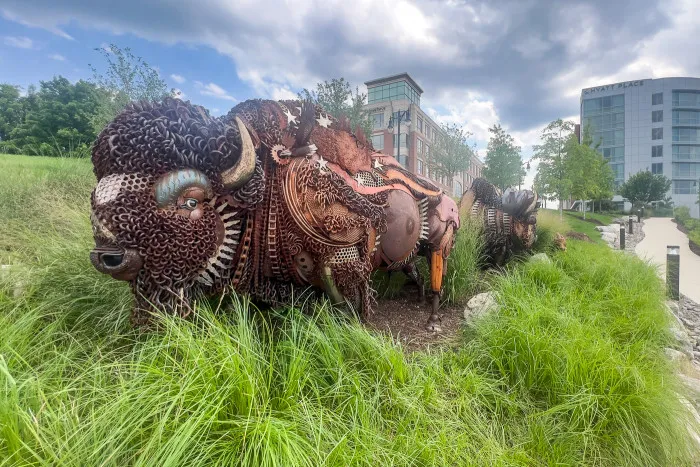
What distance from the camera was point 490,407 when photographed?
7.27ft

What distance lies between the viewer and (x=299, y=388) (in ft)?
5.62

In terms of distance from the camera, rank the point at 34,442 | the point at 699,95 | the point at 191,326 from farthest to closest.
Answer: the point at 699,95 → the point at 191,326 → the point at 34,442

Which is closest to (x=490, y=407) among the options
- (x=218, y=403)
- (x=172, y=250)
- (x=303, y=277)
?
(x=303, y=277)

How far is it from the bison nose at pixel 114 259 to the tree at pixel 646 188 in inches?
1911

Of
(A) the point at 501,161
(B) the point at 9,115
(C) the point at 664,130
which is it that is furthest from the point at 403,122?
(C) the point at 664,130

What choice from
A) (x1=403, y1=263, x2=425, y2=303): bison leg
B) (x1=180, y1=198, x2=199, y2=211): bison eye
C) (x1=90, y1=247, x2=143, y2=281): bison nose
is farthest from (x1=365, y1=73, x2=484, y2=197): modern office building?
(x1=90, y1=247, x2=143, y2=281): bison nose

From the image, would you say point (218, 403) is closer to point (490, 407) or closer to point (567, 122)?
point (490, 407)

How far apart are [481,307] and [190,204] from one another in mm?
3177

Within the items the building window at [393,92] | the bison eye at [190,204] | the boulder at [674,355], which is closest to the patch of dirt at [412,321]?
the bison eye at [190,204]

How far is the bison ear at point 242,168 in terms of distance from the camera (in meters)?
1.79

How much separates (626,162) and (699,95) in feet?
39.4

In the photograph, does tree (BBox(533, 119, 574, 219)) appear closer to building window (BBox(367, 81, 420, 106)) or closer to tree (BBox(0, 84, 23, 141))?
building window (BBox(367, 81, 420, 106))

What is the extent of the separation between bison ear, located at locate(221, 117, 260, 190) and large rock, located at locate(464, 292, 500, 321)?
257 cm

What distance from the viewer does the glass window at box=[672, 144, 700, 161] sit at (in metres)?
46.8
